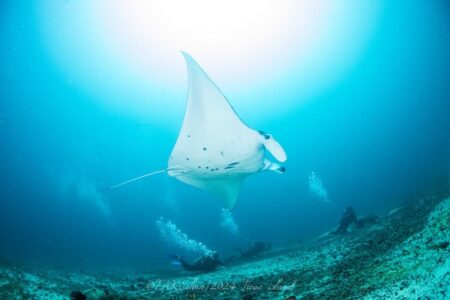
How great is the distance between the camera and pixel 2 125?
38062 millimetres

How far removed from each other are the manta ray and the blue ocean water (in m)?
30.4

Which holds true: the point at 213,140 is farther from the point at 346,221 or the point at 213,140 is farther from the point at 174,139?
the point at 174,139

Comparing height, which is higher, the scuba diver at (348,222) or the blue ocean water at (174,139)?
the blue ocean water at (174,139)

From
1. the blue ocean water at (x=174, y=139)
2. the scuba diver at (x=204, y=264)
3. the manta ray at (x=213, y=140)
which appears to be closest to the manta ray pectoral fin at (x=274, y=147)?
the manta ray at (x=213, y=140)

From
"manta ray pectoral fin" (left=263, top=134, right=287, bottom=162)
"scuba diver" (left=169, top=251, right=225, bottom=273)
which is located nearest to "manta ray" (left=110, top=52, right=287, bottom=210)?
"manta ray pectoral fin" (left=263, top=134, right=287, bottom=162)

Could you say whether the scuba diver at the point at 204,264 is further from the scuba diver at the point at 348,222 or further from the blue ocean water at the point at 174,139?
the blue ocean water at the point at 174,139

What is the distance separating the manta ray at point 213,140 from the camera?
4.16 meters

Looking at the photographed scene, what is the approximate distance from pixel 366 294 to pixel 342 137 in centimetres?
9664

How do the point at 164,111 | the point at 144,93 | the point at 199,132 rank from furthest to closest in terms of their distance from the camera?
the point at 164,111, the point at 144,93, the point at 199,132

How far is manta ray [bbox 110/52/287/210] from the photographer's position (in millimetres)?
4156

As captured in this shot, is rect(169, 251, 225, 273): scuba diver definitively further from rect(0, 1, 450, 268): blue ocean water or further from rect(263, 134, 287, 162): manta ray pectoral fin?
rect(0, 1, 450, 268): blue ocean water

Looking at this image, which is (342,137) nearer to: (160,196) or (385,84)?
(385,84)

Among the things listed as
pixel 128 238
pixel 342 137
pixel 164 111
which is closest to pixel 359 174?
pixel 342 137

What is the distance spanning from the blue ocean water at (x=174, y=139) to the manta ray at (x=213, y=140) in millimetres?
30409
